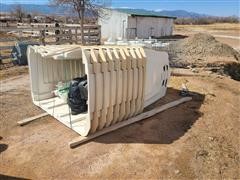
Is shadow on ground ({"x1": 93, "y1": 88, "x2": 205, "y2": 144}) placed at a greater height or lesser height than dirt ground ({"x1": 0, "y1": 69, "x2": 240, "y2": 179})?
greater

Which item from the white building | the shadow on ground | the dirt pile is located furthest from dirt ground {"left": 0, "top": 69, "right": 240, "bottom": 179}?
the white building

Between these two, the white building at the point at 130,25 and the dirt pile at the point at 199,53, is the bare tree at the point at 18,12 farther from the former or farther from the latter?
the dirt pile at the point at 199,53

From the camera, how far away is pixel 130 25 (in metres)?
26.7

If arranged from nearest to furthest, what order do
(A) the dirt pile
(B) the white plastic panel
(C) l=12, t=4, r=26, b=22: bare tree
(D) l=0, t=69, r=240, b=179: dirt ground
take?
(D) l=0, t=69, r=240, b=179: dirt ground < (B) the white plastic panel < (A) the dirt pile < (C) l=12, t=4, r=26, b=22: bare tree

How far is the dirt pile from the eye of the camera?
1454 centimetres

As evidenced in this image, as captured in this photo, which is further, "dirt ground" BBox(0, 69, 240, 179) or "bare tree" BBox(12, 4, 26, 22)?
"bare tree" BBox(12, 4, 26, 22)

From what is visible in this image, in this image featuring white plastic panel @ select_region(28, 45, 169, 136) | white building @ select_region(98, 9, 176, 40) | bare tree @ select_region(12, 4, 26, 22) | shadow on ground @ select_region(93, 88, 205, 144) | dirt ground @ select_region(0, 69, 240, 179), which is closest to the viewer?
dirt ground @ select_region(0, 69, 240, 179)

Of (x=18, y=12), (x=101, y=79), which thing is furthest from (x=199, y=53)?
(x=18, y=12)

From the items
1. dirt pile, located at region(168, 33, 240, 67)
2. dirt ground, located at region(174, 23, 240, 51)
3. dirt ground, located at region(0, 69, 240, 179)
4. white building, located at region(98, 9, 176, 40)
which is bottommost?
dirt ground, located at region(174, 23, 240, 51)

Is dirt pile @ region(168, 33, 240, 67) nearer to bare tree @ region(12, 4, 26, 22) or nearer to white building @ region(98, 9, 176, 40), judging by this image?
white building @ region(98, 9, 176, 40)

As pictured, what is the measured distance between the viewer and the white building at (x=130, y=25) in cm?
2656

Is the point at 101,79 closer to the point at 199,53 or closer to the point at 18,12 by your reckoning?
the point at 199,53

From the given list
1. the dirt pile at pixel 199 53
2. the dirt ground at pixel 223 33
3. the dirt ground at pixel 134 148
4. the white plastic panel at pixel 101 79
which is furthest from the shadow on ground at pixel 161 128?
the dirt ground at pixel 223 33

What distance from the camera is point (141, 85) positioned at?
645 centimetres
